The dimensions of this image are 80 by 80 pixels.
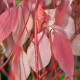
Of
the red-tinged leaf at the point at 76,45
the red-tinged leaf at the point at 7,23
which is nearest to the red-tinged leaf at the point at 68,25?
the red-tinged leaf at the point at 76,45

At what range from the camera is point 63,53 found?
21cm

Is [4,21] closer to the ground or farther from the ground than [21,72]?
farther from the ground

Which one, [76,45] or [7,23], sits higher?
[7,23]

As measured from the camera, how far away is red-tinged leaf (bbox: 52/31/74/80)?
0.64ft

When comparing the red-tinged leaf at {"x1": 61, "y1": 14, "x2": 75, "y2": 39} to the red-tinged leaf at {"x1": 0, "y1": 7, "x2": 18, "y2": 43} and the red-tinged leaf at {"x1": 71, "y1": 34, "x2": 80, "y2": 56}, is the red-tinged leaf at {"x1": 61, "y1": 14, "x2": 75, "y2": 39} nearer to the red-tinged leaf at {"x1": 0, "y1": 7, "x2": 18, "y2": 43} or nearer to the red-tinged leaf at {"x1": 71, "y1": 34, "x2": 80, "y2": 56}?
the red-tinged leaf at {"x1": 71, "y1": 34, "x2": 80, "y2": 56}

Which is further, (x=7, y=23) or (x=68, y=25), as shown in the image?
(x=68, y=25)

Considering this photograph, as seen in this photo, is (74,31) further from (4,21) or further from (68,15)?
(4,21)

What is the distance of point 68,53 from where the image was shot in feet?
0.69

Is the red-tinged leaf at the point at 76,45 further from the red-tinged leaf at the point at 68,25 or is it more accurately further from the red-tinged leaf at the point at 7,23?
the red-tinged leaf at the point at 7,23

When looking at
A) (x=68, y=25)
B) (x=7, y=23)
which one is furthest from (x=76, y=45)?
(x=7, y=23)

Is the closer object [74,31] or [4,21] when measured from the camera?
[4,21]

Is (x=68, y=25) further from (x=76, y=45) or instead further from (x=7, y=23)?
(x=7, y=23)

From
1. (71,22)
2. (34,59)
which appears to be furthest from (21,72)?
(71,22)

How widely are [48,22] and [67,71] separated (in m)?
0.15
